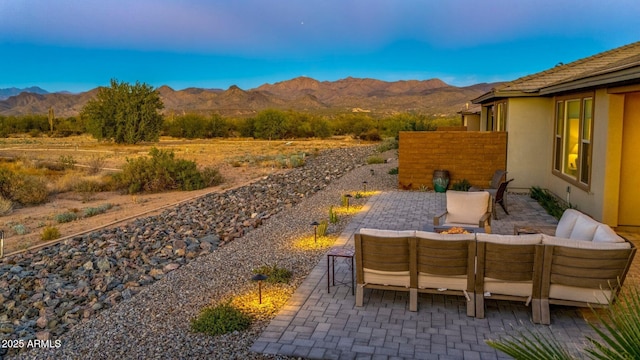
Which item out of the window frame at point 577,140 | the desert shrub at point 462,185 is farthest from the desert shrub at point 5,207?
the window frame at point 577,140

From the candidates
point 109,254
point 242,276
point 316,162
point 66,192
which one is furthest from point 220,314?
point 316,162

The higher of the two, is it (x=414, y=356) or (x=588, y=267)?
(x=588, y=267)

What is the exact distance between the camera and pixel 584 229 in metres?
5.55

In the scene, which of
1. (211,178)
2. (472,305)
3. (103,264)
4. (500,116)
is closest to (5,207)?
(211,178)

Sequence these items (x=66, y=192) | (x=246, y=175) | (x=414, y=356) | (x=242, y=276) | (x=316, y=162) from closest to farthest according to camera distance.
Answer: (x=414, y=356) < (x=242, y=276) < (x=66, y=192) < (x=246, y=175) < (x=316, y=162)

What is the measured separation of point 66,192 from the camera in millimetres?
17250

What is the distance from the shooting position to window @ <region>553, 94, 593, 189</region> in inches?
380

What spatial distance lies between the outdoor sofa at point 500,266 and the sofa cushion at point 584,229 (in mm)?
15

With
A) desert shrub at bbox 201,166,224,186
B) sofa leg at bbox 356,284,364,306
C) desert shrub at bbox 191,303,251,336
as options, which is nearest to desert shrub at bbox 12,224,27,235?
desert shrub at bbox 201,166,224,186

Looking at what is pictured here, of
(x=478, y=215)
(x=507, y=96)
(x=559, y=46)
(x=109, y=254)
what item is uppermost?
(x=559, y=46)

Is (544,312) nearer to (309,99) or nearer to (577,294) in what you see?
(577,294)

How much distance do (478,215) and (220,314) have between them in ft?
16.6

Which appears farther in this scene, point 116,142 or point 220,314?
point 116,142

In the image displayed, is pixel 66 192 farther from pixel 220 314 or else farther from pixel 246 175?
pixel 220 314
